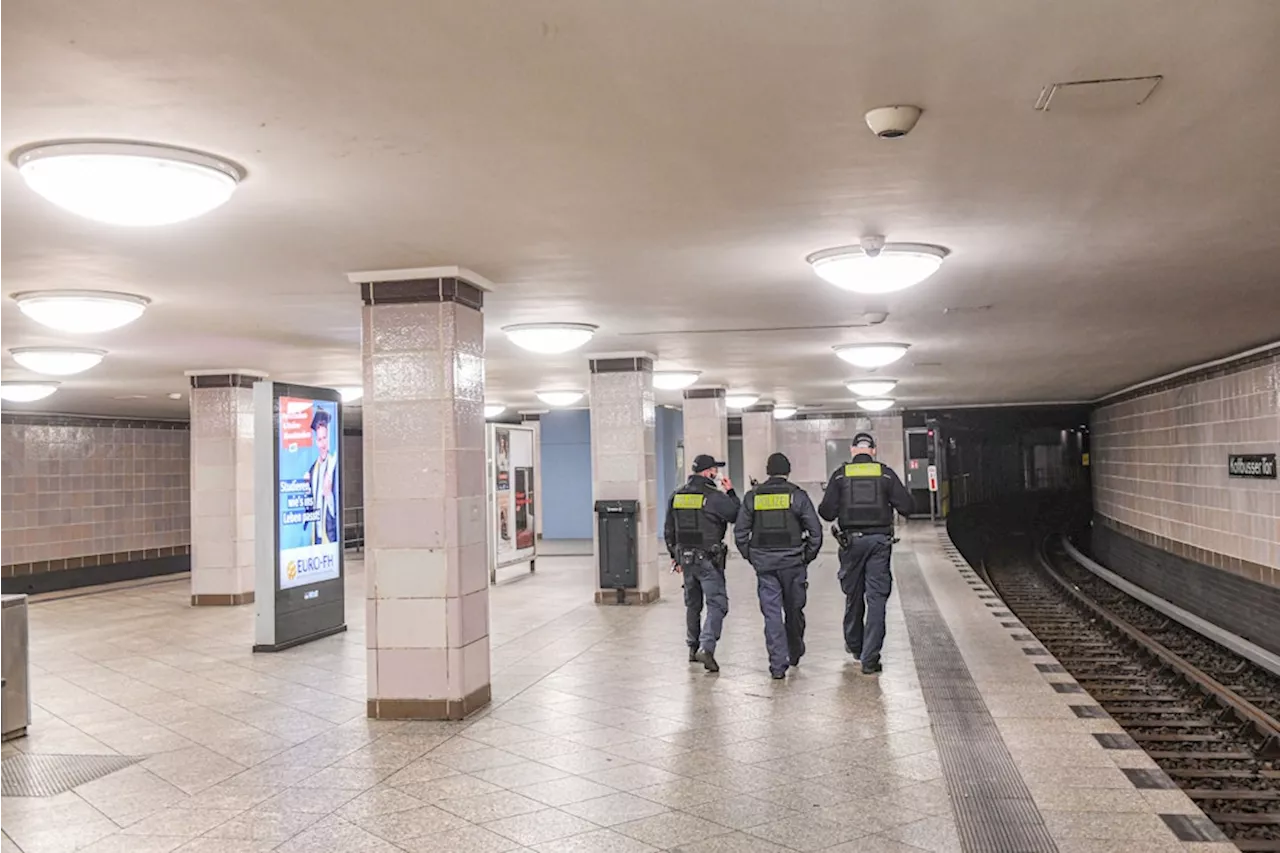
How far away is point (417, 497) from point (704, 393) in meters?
11.1

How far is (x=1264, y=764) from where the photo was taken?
802 centimetres

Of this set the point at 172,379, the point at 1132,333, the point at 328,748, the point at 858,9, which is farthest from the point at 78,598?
the point at 858,9

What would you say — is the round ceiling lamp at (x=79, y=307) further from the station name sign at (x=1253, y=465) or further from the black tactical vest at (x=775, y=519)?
the station name sign at (x=1253, y=465)

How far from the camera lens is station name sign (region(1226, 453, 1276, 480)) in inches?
480

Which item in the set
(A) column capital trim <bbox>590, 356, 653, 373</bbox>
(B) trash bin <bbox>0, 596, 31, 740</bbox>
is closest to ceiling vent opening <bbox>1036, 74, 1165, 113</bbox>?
(B) trash bin <bbox>0, 596, 31, 740</bbox>

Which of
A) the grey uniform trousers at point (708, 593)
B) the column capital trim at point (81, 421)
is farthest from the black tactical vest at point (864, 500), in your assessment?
the column capital trim at point (81, 421)

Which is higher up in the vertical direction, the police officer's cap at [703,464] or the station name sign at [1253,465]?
the police officer's cap at [703,464]

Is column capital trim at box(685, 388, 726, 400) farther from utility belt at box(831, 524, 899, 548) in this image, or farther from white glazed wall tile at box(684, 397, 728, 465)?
utility belt at box(831, 524, 899, 548)

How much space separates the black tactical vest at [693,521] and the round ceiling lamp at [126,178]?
472 cm

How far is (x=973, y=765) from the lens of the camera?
5.60m

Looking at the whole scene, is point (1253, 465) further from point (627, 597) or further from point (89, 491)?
point (89, 491)

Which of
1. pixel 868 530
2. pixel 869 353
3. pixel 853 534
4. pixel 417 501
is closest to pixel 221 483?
pixel 417 501

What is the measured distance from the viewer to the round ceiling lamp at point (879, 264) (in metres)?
6.23

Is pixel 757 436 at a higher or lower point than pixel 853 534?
higher
